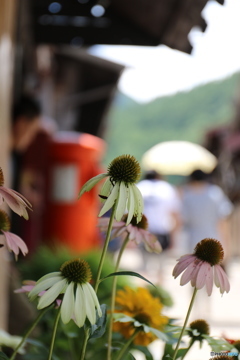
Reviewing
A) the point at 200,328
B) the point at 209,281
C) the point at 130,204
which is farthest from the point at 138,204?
the point at 200,328

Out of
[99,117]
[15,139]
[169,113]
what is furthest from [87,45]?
[169,113]

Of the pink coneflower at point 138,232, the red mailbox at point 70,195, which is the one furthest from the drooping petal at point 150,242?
the red mailbox at point 70,195

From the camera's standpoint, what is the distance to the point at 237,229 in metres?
13.7

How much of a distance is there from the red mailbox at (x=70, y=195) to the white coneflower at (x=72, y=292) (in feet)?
18.3

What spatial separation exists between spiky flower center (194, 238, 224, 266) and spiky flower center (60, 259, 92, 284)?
0.13 metres

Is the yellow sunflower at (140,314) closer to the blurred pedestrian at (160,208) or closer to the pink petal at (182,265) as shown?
the pink petal at (182,265)

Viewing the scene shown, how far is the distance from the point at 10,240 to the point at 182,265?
0.21m

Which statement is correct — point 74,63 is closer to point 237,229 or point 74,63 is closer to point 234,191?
point 237,229

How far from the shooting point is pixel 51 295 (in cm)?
69

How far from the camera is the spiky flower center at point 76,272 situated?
0.72 meters

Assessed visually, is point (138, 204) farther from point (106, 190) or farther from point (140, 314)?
point (140, 314)

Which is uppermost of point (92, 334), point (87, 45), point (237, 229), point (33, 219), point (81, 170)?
point (87, 45)

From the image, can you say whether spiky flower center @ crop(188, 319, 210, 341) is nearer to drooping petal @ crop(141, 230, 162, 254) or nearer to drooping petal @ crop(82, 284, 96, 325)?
drooping petal @ crop(141, 230, 162, 254)

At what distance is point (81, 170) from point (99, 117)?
5.07m
